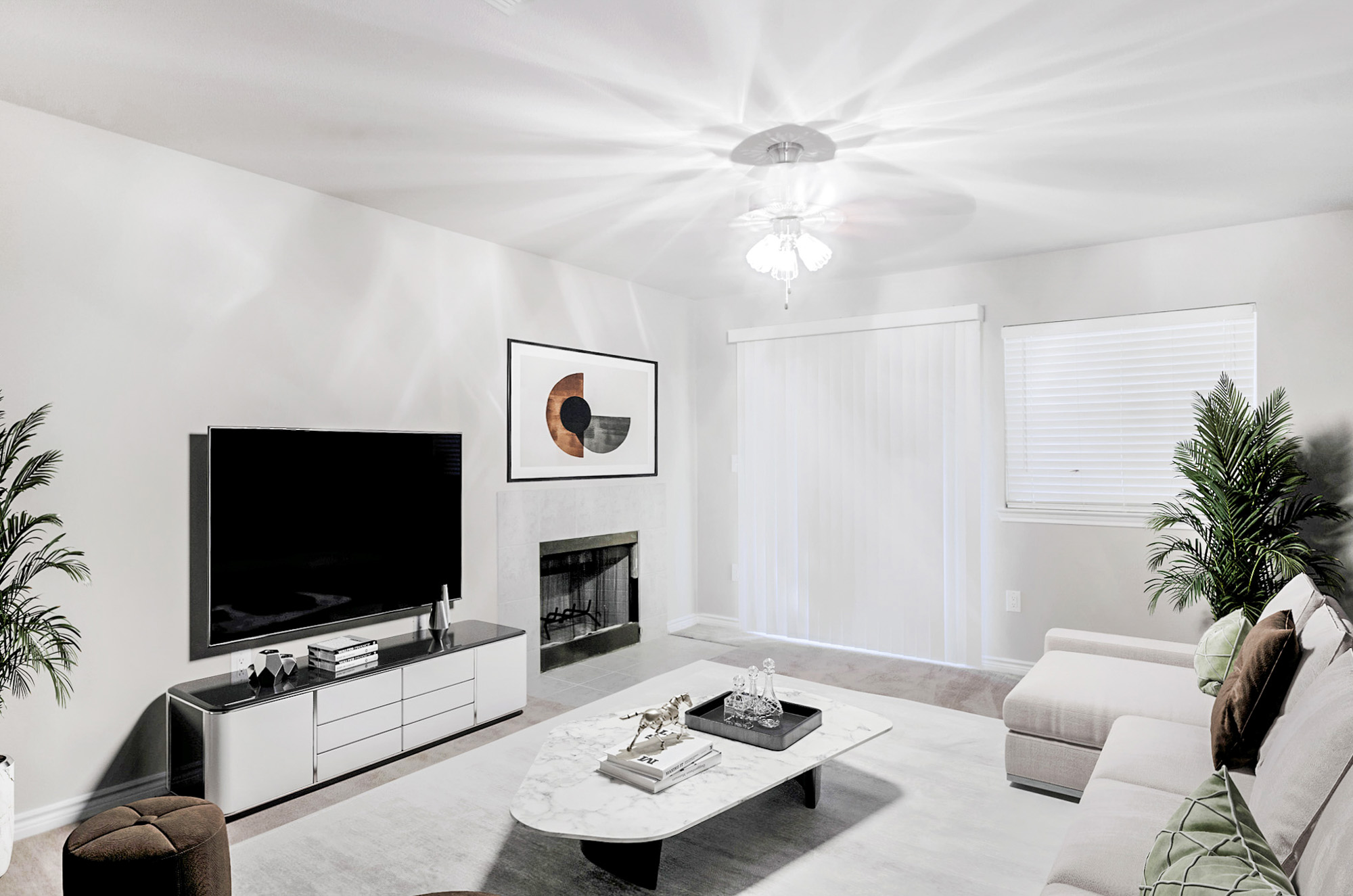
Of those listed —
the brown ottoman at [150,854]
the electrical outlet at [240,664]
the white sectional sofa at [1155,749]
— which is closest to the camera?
the white sectional sofa at [1155,749]

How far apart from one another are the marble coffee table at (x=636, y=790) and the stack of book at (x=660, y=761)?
25 mm

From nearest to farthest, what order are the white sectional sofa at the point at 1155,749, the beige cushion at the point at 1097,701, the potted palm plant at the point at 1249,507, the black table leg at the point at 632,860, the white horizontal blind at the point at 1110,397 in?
the white sectional sofa at the point at 1155,749 < the black table leg at the point at 632,860 < the beige cushion at the point at 1097,701 < the potted palm plant at the point at 1249,507 < the white horizontal blind at the point at 1110,397

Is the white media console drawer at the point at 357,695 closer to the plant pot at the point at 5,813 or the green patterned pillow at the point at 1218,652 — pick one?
the plant pot at the point at 5,813

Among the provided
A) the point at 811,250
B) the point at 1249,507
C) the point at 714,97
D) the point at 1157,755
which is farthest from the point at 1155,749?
the point at 714,97

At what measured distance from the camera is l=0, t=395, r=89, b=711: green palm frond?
94.9 inches

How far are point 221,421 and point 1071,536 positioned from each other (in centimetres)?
451

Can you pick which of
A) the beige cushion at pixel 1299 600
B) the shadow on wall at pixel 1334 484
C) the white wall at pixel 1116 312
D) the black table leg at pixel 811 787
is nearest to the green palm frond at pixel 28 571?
the black table leg at pixel 811 787

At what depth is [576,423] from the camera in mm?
5020

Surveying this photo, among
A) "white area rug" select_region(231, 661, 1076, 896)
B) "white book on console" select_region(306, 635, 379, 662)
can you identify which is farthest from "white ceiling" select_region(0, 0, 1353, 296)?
"white area rug" select_region(231, 661, 1076, 896)

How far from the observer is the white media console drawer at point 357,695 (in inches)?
122

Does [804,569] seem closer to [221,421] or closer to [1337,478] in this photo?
[1337,478]

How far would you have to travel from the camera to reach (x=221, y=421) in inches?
126

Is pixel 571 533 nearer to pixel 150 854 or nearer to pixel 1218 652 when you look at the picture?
pixel 150 854

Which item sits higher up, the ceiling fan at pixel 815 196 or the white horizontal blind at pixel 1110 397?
the ceiling fan at pixel 815 196
